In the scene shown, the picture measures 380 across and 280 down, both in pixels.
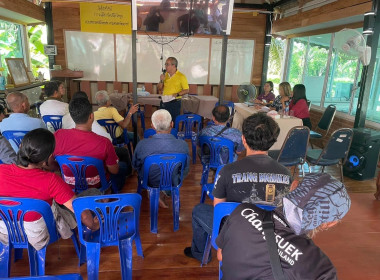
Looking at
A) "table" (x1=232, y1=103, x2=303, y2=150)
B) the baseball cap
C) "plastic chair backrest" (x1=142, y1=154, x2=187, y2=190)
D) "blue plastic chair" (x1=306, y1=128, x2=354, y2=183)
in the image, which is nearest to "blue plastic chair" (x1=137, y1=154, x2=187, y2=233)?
"plastic chair backrest" (x1=142, y1=154, x2=187, y2=190)

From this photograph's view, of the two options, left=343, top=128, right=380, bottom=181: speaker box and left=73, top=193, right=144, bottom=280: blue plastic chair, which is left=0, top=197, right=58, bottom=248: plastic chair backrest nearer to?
left=73, top=193, right=144, bottom=280: blue plastic chair

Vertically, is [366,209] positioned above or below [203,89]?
below

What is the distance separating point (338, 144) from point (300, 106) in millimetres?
1473

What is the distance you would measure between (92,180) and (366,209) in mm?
2871

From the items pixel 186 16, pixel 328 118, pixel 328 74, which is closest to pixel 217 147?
pixel 186 16

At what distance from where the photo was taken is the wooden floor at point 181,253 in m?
1.99

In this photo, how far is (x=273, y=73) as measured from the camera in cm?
854

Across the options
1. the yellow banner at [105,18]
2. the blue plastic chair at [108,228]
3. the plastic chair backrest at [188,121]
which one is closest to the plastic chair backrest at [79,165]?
the blue plastic chair at [108,228]

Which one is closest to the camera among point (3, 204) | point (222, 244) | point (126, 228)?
point (222, 244)

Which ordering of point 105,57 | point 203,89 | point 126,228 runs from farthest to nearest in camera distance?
1. point 203,89
2. point 105,57
3. point 126,228

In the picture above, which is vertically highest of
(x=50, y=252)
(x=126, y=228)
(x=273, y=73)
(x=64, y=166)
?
(x=273, y=73)

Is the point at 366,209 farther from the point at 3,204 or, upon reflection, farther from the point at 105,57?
the point at 105,57

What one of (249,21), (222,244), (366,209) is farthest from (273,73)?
(222,244)

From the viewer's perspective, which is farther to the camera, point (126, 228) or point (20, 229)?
point (126, 228)
